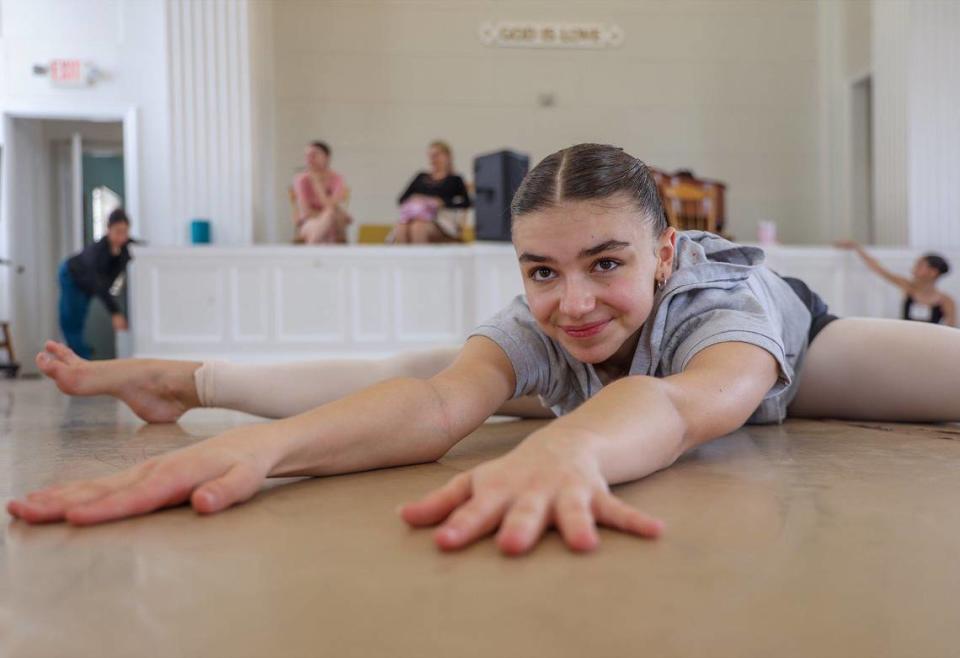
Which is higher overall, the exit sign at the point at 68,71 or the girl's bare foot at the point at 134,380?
the exit sign at the point at 68,71

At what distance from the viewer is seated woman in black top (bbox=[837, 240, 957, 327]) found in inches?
197

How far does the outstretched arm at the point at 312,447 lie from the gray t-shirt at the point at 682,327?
5 cm

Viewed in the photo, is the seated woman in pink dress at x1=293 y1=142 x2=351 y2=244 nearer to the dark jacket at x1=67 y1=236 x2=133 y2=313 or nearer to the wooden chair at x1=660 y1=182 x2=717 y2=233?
the dark jacket at x1=67 y1=236 x2=133 y2=313

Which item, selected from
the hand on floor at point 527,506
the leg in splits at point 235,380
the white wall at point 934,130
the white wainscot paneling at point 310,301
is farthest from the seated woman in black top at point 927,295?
the hand on floor at point 527,506

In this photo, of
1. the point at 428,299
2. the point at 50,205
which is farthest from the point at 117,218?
the point at 50,205

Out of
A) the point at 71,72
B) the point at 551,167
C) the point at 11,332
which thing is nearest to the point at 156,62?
the point at 71,72

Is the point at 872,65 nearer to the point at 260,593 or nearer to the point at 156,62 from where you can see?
the point at 156,62

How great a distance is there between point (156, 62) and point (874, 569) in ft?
22.3

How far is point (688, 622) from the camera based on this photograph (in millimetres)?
551

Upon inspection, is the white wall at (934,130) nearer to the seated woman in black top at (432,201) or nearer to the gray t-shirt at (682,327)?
the seated woman in black top at (432,201)

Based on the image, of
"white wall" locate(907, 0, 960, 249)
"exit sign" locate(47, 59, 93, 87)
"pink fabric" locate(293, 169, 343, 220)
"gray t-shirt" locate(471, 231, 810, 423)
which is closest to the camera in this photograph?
"gray t-shirt" locate(471, 231, 810, 423)

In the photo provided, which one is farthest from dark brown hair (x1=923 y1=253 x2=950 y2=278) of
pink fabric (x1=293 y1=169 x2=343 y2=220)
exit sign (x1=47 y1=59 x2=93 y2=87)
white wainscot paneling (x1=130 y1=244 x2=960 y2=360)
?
exit sign (x1=47 y1=59 x2=93 y2=87)

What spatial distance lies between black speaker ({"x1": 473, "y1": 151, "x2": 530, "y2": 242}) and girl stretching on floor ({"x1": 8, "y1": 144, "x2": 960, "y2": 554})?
10.5 ft

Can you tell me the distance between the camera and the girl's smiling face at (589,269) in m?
0.98
